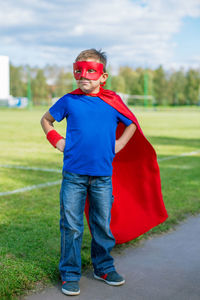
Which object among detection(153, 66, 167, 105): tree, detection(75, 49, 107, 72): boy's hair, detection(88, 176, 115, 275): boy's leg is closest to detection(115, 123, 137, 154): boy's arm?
detection(88, 176, 115, 275): boy's leg

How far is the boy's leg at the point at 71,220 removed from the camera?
3.08m

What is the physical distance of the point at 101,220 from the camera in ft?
10.6

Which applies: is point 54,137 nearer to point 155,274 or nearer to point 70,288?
point 70,288

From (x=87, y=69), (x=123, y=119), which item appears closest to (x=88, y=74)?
(x=87, y=69)

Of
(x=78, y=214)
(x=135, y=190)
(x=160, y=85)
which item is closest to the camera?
(x=78, y=214)

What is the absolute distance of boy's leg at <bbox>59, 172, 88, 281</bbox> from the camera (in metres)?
3.08

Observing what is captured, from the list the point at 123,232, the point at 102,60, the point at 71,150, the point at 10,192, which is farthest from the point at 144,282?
the point at 10,192

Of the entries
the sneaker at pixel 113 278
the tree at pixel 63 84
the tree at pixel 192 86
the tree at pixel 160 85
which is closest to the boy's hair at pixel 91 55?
the sneaker at pixel 113 278

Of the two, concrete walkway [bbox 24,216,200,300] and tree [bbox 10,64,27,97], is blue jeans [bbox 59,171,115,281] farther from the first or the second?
tree [bbox 10,64,27,97]

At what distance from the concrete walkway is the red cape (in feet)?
0.86

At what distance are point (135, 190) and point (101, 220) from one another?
0.64 metres

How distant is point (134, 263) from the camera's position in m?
3.65

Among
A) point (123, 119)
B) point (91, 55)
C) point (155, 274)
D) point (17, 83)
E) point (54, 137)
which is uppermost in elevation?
point (91, 55)

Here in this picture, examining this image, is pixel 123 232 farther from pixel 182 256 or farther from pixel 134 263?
pixel 182 256
